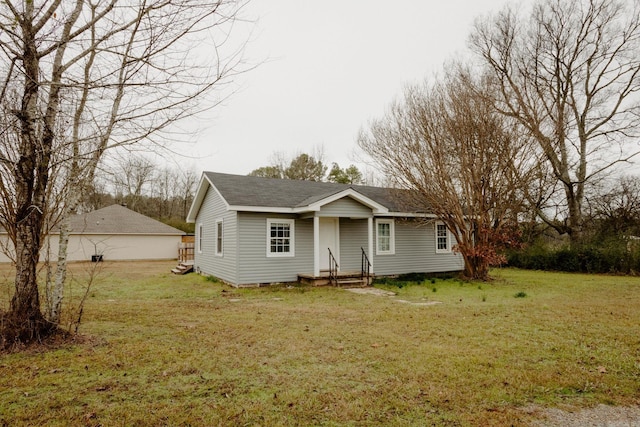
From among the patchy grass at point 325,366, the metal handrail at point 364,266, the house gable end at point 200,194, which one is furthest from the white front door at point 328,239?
the patchy grass at point 325,366

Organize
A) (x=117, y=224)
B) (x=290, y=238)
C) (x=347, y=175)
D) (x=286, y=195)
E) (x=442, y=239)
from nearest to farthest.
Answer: (x=290, y=238)
(x=286, y=195)
(x=442, y=239)
(x=117, y=224)
(x=347, y=175)

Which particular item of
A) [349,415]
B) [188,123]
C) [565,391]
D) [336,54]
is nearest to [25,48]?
[188,123]

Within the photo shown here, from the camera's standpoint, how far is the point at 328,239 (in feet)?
44.4

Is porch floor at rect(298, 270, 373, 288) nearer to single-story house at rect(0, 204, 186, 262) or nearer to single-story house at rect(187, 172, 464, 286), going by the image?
single-story house at rect(187, 172, 464, 286)

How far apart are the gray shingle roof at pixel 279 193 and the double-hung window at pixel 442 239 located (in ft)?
6.85

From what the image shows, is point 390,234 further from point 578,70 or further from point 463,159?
point 578,70

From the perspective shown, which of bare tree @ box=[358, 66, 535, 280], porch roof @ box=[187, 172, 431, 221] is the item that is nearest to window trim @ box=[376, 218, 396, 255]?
porch roof @ box=[187, 172, 431, 221]

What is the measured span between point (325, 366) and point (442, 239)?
13109 mm

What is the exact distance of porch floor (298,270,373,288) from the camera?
39.7 ft

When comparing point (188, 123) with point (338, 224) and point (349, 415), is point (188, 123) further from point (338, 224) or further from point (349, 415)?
point (338, 224)

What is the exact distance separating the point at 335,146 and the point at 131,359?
3300 cm

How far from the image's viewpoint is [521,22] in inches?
797

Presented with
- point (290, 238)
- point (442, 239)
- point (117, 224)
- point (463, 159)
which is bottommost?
point (442, 239)

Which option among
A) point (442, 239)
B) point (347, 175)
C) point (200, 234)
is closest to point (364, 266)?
point (442, 239)
